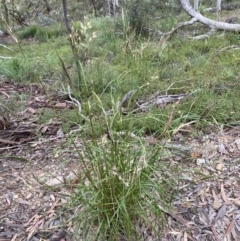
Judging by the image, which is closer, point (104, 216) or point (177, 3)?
point (104, 216)

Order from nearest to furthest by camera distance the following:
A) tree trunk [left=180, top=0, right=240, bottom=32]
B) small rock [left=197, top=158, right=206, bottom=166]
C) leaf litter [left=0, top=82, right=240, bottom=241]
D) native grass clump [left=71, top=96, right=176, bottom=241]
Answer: native grass clump [left=71, top=96, right=176, bottom=241], leaf litter [left=0, top=82, right=240, bottom=241], small rock [left=197, top=158, right=206, bottom=166], tree trunk [left=180, top=0, right=240, bottom=32]

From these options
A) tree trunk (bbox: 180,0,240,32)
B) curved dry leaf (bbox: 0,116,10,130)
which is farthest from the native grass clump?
tree trunk (bbox: 180,0,240,32)

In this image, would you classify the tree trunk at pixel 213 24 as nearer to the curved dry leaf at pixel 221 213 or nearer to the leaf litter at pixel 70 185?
the leaf litter at pixel 70 185

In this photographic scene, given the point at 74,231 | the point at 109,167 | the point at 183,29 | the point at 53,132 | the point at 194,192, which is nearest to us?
the point at 109,167

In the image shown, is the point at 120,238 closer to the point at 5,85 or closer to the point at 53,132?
the point at 53,132

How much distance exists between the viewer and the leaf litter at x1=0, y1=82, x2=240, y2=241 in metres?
1.70

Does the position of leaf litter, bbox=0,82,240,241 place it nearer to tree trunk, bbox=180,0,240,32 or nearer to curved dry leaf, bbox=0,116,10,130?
curved dry leaf, bbox=0,116,10,130

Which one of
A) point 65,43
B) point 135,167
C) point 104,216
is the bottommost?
point 65,43

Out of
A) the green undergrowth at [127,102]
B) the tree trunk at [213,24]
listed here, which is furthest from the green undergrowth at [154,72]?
the tree trunk at [213,24]

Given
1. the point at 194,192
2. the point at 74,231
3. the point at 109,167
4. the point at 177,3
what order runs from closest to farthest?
the point at 109,167
the point at 74,231
the point at 194,192
the point at 177,3

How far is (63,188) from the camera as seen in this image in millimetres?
1956

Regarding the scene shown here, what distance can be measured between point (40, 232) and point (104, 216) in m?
0.38

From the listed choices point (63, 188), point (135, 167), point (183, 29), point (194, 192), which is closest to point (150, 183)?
point (135, 167)

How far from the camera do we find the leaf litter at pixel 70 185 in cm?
170
